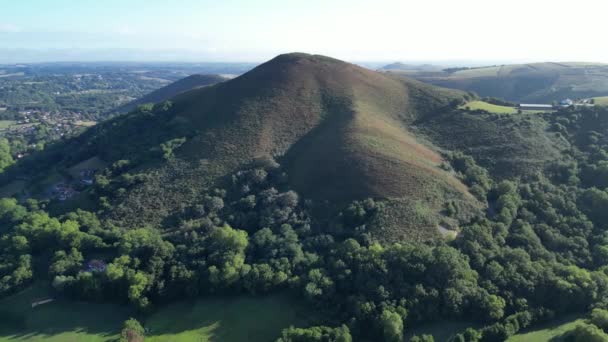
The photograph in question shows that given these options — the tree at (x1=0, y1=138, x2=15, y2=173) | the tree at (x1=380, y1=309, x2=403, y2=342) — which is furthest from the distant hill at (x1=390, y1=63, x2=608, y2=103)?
the tree at (x1=0, y1=138, x2=15, y2=173)

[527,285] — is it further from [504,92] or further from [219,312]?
[504,92]

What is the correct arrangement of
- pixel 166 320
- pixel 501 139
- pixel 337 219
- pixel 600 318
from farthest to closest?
pixel 501 139, pixel 337 219, pixel 166 320, pixel 600 318

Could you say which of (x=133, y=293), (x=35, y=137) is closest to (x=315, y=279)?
(x=133, y=293)

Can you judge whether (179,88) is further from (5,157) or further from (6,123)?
(5,157)

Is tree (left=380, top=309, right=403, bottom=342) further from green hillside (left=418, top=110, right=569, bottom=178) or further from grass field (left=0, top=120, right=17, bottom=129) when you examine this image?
grass field (left=0, top=120, right=17, bottom=129)

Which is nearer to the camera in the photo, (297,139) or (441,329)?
(441,329)

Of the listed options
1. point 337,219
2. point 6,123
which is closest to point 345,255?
point 337,219

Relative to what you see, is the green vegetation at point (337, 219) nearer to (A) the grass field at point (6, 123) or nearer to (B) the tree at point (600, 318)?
(B) the tree at point (600, 318)
